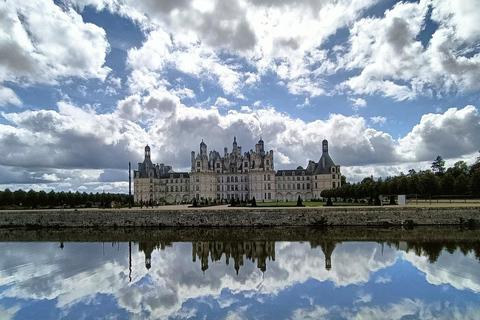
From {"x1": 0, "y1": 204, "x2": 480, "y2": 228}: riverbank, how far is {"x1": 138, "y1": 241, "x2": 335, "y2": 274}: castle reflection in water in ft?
24.4

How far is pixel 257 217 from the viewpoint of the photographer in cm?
2891

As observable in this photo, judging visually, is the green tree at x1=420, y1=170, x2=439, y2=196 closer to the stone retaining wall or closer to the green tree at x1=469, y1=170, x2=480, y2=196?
the green tree at x1=469, y1=170, x2=480, y2=196

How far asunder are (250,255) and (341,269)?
15.8ft

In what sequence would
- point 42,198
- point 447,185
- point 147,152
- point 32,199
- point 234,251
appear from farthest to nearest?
1. point 147,152
2. point 42,198
3. point 32,199
4. point 447,185
5. point 234,251

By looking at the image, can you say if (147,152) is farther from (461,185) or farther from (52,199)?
(461,185)

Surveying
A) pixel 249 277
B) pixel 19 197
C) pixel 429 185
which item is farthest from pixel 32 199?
pixel 429 185

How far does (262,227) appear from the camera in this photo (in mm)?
28297

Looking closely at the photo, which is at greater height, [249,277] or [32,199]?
[32,199]

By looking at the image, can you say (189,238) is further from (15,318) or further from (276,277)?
(15,318)

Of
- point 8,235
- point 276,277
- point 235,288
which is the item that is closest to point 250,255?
point 276,277

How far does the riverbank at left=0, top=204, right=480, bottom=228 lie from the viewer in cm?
2737

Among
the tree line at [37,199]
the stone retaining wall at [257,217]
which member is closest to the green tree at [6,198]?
the tree line at [37,199]

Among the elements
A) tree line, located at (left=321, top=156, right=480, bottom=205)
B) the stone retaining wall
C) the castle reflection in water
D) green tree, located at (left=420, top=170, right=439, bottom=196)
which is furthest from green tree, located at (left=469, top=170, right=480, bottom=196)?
the castle reflection in water

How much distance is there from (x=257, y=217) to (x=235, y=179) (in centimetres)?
3516
